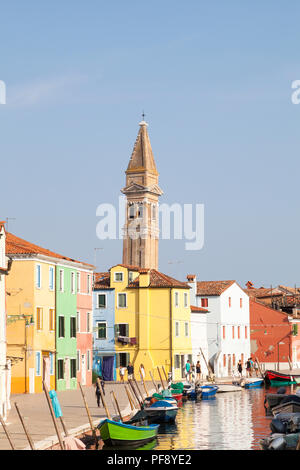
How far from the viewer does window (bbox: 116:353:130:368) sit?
7725 cm

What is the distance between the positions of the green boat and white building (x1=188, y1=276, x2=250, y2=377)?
2041 inches

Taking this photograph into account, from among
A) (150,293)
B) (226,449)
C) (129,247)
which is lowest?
(226,449)

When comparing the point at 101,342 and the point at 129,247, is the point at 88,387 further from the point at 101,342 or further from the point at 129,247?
the point at 129,247

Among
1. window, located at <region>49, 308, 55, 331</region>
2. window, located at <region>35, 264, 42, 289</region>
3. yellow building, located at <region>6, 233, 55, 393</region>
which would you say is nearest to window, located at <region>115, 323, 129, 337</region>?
window, located at <region>49, 308, 55, 331</region>

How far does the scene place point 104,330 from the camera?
78000mm

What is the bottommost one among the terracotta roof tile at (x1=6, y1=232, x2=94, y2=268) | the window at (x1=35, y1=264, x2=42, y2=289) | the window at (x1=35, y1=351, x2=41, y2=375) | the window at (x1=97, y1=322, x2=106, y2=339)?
the window at (x1=35, y1=351, x2=41, y2=375)

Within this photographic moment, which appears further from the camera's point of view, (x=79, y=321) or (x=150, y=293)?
(x=150, y=293)

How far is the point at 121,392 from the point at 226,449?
24.4 meters

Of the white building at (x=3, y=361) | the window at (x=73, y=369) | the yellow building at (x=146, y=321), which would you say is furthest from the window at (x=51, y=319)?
the yellow building at (x=146, y=321)

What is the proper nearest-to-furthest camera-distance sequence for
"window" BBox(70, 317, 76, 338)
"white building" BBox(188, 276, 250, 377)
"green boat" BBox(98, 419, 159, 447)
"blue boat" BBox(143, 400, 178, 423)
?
"green boat" BBox(98, 419, 159, 447) → "blue boat" BBox(143, 400, 178, 423) → "window" BBox(70, 317, 76, 338) → "white building" BBox(188, 276, 250, 377)

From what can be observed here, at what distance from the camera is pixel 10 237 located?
206 feet

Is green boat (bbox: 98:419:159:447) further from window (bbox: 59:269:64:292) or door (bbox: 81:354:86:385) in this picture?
door (bbox: 81:354:86:385)

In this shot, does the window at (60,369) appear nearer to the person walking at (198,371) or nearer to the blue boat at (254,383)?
the person walking at (198,371)

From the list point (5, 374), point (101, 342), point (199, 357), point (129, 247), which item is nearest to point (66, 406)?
point (5, 374)
